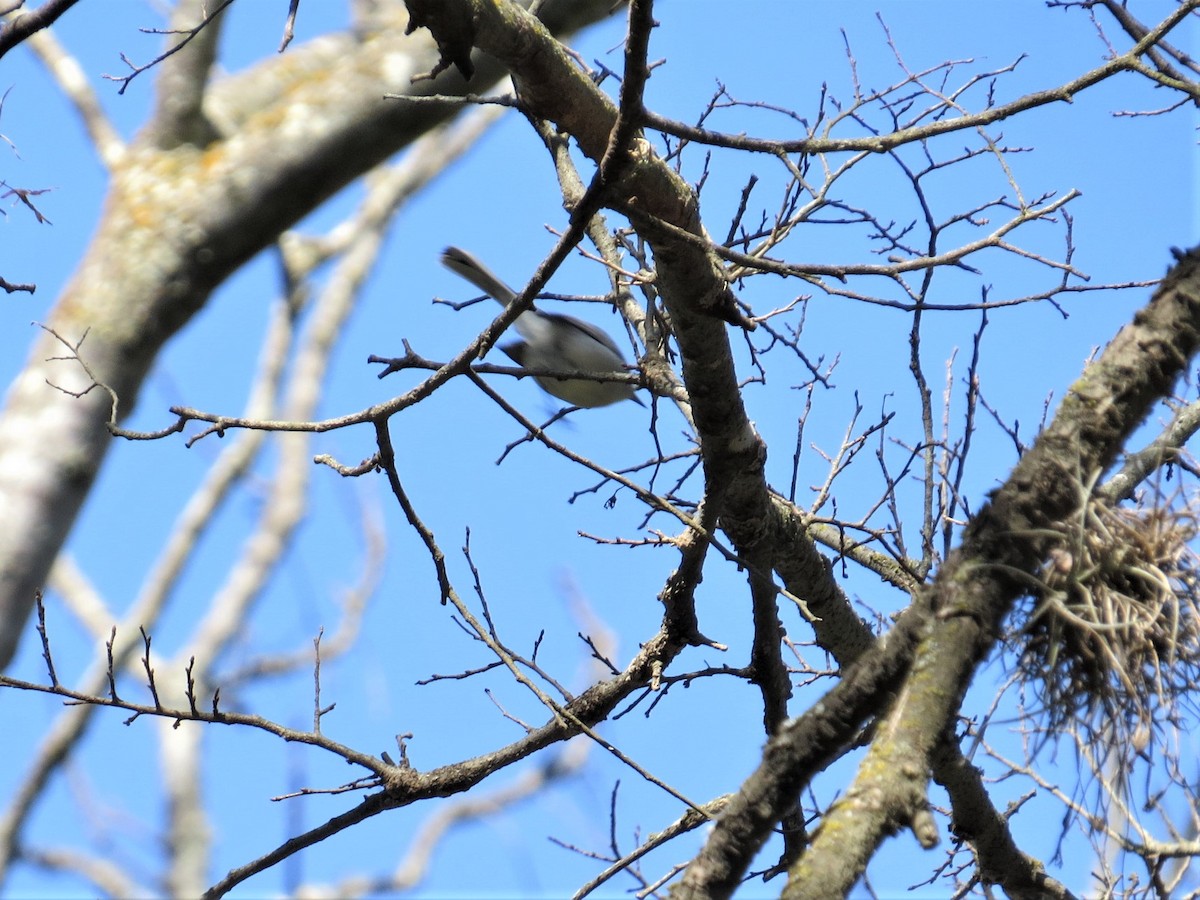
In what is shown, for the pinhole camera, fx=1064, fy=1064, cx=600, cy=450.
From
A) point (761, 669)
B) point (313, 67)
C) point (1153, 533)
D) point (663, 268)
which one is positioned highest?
point (313, 67)

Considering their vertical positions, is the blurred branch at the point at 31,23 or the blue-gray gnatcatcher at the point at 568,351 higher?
the blue-gray gnatcatcher at the point at 568,351

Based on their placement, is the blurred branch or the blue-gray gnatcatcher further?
the blue-gray gnatcatcher

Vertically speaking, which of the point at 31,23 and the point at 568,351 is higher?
the point at 568,351

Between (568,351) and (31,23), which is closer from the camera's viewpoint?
(31,23)

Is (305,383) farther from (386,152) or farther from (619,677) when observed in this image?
(619,677)

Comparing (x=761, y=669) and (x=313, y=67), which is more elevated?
(x=313, y=67)

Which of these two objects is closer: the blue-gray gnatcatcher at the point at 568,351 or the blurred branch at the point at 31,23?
the blurred branch at the point at 31,23

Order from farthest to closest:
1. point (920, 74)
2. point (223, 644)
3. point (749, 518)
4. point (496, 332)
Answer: point (223, 644)
point (920, 74)
point (749, 518)
point (496, 332)

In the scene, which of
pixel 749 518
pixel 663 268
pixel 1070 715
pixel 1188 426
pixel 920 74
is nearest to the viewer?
pixel 1070 715

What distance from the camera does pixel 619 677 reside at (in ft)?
9.15

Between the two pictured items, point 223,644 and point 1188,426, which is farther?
point 223,644

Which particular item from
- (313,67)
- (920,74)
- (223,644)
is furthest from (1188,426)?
(223,644)

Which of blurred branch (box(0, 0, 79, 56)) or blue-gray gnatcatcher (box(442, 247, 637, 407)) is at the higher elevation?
blue-gray gnatcatcher (box(442, 247, 637, 407))

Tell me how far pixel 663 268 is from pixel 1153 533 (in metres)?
1.10
